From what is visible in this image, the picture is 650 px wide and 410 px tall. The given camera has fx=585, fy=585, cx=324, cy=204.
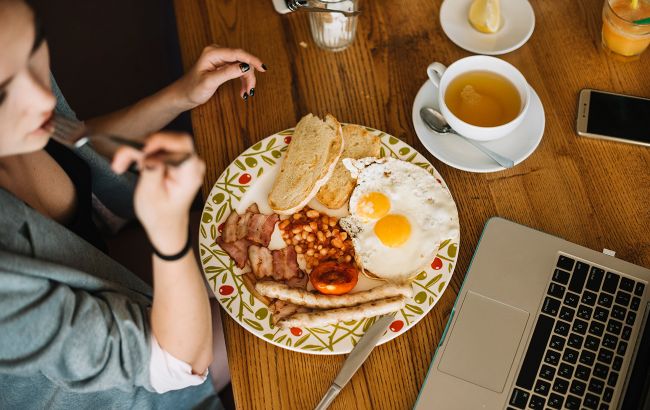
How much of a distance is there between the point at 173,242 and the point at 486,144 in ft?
2.62

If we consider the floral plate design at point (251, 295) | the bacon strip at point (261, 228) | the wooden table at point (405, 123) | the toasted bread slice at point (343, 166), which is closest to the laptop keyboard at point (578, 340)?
the wooden table at point (405, 123)

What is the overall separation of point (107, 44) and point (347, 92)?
147cm

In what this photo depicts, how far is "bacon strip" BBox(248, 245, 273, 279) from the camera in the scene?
1302 mm

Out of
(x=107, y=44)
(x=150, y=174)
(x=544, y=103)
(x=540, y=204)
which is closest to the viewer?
(x=150, y=174)

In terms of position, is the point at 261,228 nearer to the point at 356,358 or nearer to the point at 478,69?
the point at 356,358

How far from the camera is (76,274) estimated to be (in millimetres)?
1127

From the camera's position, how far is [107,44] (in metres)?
2.55

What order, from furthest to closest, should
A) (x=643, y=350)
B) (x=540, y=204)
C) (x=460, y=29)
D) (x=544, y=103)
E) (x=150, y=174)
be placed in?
(x=460, y=29)
(x=544, y=103)
(x=540, y=204)
(x=643, y=350)
(x=150, y=174)

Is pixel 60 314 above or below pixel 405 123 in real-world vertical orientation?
above

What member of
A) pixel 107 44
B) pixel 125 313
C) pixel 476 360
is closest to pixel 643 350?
pixel 476 360

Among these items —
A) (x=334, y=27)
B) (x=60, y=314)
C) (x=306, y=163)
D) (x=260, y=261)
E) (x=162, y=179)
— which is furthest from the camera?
(x=334, y=27)

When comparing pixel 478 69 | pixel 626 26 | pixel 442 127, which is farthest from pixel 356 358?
pixel 626 26

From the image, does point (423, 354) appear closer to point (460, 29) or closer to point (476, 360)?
point (476, 360)

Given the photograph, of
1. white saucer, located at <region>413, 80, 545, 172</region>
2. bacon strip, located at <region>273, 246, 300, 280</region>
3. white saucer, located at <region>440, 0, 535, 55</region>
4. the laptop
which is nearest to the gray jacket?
bacon strip, located at <region>273, 246, 300, 280</region>
